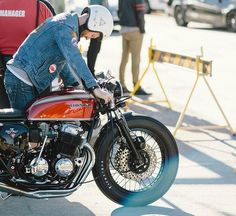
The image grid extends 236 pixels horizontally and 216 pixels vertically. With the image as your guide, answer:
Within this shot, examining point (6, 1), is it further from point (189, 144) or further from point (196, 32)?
point (196, 32)

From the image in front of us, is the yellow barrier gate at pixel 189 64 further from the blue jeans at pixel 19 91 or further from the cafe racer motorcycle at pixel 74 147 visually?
the blue jeans at pixel 19 91

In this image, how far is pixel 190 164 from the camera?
23.3ft

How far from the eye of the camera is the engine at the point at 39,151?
17.5 feet

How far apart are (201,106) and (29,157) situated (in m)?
5.04

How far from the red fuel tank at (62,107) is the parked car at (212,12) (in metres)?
14.4

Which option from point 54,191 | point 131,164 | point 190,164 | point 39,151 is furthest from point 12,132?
point 190,164

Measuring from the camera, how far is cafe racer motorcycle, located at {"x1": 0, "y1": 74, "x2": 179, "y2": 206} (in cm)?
534

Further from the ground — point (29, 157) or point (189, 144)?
point (29, 157)

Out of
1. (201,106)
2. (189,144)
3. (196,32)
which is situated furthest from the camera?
(196,32)

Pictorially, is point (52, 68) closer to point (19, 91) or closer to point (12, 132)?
point (19, 91)

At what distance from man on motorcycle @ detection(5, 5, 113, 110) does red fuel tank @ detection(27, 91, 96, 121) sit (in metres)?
0.14

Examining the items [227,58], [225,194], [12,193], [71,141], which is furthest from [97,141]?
[227,58]

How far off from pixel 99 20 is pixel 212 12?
15.0 metres

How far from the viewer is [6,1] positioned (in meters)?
6.52
